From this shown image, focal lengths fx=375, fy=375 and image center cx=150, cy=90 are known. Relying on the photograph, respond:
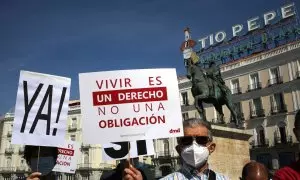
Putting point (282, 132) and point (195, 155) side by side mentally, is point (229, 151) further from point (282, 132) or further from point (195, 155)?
point (282, 132)

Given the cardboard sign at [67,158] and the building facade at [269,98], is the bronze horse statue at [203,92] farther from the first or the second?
the building facade at [269,98]

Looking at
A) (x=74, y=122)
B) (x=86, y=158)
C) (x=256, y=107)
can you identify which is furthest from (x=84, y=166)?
(x=256, y=107)

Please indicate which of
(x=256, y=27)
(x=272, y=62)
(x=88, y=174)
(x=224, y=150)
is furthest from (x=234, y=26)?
(x=224, y=150)

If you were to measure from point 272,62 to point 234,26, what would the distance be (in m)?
8.38

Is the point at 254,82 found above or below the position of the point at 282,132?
above

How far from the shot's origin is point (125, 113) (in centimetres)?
387

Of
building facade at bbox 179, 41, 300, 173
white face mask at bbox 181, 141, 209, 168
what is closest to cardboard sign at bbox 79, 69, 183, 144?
white face mask at bbox 181, 141, 209, 168

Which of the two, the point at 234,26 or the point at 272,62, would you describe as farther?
the point at 234,26

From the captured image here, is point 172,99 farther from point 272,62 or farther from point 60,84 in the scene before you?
point 272,62

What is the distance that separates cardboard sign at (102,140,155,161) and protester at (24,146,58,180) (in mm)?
554

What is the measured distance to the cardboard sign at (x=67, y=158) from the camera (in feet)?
32.3

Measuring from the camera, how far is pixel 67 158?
10055 millimetres

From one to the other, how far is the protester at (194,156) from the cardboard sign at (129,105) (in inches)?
13.2

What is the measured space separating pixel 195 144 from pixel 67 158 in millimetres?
7469
